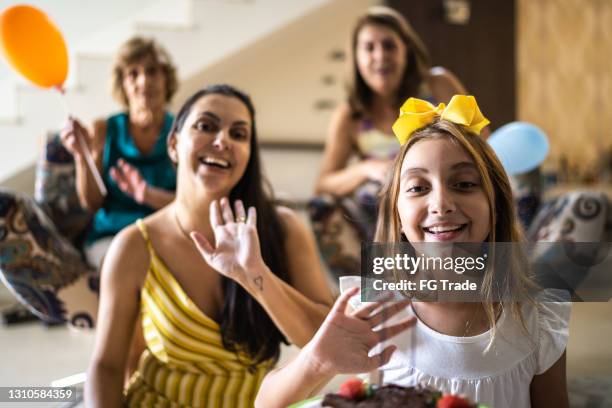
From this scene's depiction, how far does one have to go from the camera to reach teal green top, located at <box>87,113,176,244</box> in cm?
190

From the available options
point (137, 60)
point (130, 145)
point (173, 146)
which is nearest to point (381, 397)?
point (173, 146)

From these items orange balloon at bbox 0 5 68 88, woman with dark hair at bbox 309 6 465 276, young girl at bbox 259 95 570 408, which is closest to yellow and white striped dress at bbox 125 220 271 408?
young girl at bbox 259 95 570 408

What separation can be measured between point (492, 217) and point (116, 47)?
2563 mm

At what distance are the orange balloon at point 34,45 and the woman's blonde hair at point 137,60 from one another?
1.91 feet

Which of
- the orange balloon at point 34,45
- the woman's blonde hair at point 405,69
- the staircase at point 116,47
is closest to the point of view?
the orange balloon at point 34,45

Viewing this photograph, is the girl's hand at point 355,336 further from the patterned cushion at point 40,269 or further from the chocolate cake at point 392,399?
the patterned cushion at point 40,269

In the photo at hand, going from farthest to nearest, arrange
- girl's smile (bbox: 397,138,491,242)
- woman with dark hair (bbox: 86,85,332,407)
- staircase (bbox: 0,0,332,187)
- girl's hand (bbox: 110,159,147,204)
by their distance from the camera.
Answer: staircase (bbox: 0,0,332,187) → girl's hand (bbox: 110,159,147,204) → woman with dark hair (bbox: 86,85,332,407) → girl's smile (bbox: 397,138,491,242)

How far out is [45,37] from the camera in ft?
4.46

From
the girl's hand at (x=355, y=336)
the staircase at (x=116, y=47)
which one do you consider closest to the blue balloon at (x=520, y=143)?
the girl's hand at (x=355, y=336)

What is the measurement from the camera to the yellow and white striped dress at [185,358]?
1056mm

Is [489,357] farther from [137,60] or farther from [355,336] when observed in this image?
[137,60]

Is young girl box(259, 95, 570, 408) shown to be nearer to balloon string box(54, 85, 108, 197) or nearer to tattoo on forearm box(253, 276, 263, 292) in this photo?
tattoo on forearm box(253, 276, 263, 292)

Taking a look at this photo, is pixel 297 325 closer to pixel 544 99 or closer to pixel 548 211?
pixel 548 211

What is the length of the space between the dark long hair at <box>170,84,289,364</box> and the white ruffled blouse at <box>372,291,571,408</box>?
1.16ft
